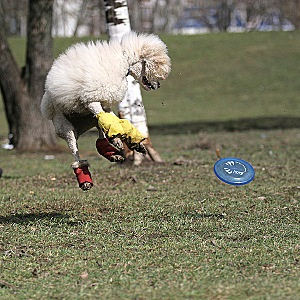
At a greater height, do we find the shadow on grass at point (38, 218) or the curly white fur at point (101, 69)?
the curly white fur at point (101, 69)

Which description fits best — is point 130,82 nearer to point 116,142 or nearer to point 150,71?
point 150,71

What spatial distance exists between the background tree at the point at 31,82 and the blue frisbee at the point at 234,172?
726 cm

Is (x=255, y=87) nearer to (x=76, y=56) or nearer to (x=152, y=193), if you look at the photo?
(x=152, y=193)

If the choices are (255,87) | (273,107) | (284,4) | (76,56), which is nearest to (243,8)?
(284,4)

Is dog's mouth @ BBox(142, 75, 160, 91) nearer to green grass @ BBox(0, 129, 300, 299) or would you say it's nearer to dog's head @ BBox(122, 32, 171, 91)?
dog's head @ BBox(122, 32, 171, 91)

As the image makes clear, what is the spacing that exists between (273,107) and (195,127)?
6.06m

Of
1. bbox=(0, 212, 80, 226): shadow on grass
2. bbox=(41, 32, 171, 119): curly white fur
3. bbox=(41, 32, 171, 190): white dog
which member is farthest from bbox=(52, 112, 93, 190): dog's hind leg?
bbox=(0, 212, 80, 226): shadow on grass

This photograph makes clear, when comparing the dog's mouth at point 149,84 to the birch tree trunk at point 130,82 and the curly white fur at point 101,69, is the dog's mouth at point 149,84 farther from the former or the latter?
the birch tree trunk at point 130,82

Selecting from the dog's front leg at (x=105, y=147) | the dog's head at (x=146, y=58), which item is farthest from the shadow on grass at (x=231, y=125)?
the dog's head at (x=146, y=58)

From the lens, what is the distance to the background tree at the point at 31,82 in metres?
13.7

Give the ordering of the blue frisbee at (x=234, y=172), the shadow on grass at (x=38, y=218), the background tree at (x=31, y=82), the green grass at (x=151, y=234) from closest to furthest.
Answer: the green grass at (x=151, y=234), the blue frisbee at (x=234, y=172), the shadow on grass at (x=38, y=218), the background tree at (x=31, y=82)

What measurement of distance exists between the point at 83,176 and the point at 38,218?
1026 millimetres

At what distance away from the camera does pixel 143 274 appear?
17.0 feet

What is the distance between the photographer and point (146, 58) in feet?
21.2
